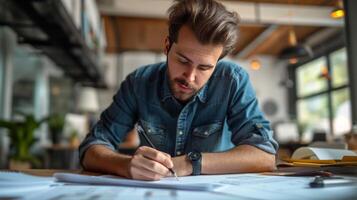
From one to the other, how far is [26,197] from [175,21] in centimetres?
79

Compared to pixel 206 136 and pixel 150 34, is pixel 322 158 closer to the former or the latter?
pixel 206 136

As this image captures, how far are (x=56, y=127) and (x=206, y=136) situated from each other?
3862mm

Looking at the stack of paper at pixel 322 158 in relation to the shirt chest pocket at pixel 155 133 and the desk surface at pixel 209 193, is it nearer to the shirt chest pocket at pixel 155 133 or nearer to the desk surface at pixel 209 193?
the desk surface at pixel 209 193

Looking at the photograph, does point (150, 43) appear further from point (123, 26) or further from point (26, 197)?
point (26, 197)

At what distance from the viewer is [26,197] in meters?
0.59

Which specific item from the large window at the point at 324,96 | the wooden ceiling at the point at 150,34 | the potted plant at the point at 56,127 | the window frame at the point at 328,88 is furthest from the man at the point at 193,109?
the window frame at the point at 328,88

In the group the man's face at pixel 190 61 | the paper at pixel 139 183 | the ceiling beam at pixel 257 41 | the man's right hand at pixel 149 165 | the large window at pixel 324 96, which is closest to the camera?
the paper at pixel 139 183

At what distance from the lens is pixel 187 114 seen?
126cm

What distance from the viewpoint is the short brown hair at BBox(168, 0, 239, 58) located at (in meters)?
1.10

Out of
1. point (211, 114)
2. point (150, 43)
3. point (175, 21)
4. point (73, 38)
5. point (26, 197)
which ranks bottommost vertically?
point (26, 197)

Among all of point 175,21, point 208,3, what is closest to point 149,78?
point 175,21

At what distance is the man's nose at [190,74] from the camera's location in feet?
3.65

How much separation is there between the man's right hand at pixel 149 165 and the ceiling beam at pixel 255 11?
4.63 m

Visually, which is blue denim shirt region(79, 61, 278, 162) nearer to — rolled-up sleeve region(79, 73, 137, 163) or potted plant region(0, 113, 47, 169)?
rolled-up sleeve region(79, 73, 137, 163)
